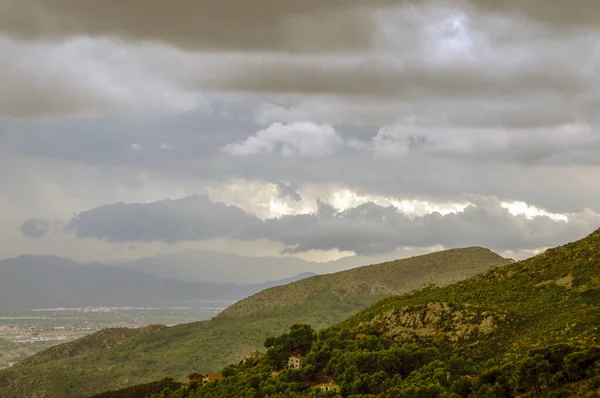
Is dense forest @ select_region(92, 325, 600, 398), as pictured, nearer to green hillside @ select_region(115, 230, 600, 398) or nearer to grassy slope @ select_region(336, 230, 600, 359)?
green hillside @ select_region(115, 230, 600, 398)

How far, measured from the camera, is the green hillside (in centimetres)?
11194

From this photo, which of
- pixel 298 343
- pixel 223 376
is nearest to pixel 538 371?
pixel 298 343

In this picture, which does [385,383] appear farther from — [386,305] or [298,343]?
[386,305]

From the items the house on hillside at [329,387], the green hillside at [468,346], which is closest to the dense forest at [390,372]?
the green hillside at [468,346]

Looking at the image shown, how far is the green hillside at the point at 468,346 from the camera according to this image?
367 feet

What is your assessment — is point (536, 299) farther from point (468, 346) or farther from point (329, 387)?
point (329, 387)

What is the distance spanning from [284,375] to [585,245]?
3005 inches

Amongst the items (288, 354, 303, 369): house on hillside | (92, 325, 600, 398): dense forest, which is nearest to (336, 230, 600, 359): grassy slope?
(92, 325, 600, 398): dense forest

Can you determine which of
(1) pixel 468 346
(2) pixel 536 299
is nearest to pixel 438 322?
(1) pixel 468 346

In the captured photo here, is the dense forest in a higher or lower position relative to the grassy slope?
lower

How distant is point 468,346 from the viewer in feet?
461

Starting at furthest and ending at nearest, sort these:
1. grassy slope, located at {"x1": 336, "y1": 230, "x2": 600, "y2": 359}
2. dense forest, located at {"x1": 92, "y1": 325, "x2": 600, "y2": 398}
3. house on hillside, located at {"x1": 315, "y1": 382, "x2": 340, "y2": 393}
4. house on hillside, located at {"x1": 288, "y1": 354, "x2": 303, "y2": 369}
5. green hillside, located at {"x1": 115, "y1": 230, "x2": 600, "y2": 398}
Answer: house on hillside, located at {"x1": 288, "y1": 354, "x2": 303, "y2": 369}
house on hillside, located at {"x1": 315, "y1": 382, "x2": 340, "y2": 393}
grassy slope, located at {"x1": 336, "y1": 230, "x2": 600, "y2": 359}
green hillside, located at {"x1": 115, "y1": 230, "x2": 600, "y2": 398}
dense forest, located at {"x1": 92, "y1": 325, "x2": 600, "y2": 398}

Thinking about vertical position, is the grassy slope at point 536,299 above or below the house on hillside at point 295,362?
above

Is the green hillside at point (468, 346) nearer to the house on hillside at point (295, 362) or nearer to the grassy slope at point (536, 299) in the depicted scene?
the grassy slope at point (536, 299)
